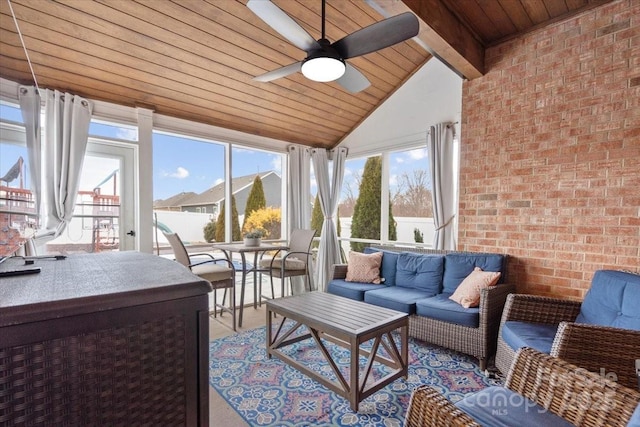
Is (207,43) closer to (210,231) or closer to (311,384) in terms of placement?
(210,231)

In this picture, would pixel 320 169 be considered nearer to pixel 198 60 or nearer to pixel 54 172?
pixel 198 60

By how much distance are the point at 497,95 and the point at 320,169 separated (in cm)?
255

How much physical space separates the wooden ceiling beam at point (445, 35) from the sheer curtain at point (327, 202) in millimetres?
2170

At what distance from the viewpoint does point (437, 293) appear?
3.17 metres

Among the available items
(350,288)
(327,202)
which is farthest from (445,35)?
(327,202)

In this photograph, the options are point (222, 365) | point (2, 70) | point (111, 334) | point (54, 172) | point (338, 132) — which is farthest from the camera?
point (338, 132)

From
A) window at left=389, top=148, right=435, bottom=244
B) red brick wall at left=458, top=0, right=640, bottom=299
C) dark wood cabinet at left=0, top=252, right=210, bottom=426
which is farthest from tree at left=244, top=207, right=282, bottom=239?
dark wood cabinet at left=0, top=252, right=210, bottom=426

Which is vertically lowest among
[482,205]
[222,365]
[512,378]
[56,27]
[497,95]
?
[222,365]

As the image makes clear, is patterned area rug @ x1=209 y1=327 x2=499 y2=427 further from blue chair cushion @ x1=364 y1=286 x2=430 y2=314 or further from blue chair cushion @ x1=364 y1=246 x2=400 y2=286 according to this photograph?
blue chair cushion @ x1=364 y1=246 x2=400 y2=286

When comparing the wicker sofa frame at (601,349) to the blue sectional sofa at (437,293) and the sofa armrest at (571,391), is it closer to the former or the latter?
the sofa armrest at (571,391)

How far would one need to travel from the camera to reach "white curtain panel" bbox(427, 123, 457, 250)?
3.59 metres

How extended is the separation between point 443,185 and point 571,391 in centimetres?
263

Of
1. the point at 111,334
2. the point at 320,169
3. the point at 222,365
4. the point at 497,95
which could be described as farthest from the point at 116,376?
the point at 320,169

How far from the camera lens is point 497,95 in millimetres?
3131
